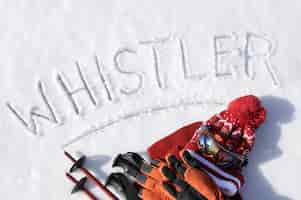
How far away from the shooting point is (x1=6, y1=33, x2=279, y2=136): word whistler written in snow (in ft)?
5.84

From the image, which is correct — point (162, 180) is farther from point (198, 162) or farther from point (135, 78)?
point (135, 78)

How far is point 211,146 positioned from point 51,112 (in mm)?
551

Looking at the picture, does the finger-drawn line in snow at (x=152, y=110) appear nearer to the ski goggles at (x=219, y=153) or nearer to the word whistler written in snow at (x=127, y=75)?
the word whistler written in snow at (x=127, y=75)

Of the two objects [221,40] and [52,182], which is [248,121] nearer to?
[221,40]

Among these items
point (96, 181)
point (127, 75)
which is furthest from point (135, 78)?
point (96, 181)

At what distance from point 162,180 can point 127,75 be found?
41 centimetres

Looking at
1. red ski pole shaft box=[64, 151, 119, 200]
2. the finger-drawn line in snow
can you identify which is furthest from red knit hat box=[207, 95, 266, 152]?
red ski pole shaft box=[64, 151, 119, 200]

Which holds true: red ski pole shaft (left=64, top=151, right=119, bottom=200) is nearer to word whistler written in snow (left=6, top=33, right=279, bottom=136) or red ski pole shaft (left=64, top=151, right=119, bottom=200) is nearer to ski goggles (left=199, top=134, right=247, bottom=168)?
word whistler written in snow (left=6, top=33, right=279, bottom=136)

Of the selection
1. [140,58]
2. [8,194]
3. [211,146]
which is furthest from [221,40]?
[8,194]

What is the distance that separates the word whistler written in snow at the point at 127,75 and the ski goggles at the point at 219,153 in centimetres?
27

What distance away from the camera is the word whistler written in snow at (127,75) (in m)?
1.78

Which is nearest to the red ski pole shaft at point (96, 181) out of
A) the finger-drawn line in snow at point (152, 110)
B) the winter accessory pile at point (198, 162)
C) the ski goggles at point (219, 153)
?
the winter accessory pile at point (198, 162)

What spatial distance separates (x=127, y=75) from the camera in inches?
71.6

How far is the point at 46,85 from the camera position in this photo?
1.82 meters
